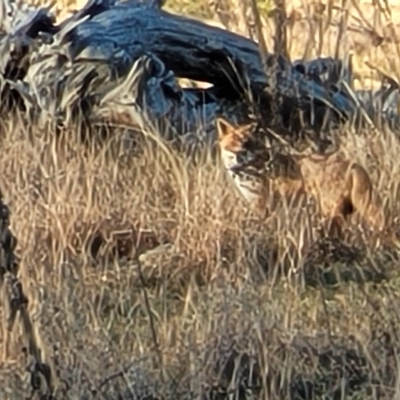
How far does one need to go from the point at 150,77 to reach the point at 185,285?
5.59 feet

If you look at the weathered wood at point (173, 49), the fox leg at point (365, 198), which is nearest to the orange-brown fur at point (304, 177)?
the fox leg at point (365, 198)

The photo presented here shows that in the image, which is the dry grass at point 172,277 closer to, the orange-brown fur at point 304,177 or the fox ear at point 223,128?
the orange-brown fur at point 304,177

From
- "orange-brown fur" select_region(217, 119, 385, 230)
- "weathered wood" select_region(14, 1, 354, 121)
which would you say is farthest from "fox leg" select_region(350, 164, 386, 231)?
"weathered wood" select_region(14, 1, 354, 121)

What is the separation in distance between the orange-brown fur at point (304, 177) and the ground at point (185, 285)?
0.06m

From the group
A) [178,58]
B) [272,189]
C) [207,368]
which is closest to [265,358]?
[207,368]

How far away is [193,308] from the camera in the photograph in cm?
409

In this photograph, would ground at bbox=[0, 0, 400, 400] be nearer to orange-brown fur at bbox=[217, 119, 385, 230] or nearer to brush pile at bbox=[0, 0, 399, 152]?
orange-brown fur at bbox=[217, 119, 385, 230]

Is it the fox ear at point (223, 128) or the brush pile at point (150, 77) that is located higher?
the brush pile at point (150, 77)

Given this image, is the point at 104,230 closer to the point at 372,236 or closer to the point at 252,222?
the point at 252,222

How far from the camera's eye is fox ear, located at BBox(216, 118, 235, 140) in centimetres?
567

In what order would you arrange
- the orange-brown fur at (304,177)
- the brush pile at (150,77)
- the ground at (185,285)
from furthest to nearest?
1. the brush pile at (150,77)
2. the orange-brown fur at (304,177)
3. the ground at (185,285)

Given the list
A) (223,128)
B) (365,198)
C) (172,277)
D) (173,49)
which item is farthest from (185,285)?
(173,49)

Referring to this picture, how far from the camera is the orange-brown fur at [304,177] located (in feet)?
16.7

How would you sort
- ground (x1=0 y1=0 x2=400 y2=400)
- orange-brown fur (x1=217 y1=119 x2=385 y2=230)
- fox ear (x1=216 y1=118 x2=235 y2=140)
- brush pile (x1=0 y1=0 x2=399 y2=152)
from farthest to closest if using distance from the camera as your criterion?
brush pile (x1=0 y1=0 x2=399 y2=152)
fox ear (x1=216 y1=118 x2=235 y2=140)
orange-brown fur (x1=217 y1=119 x2=385 y2=230)
ground (x1=0 y1=0 x2=400 y2=400)
